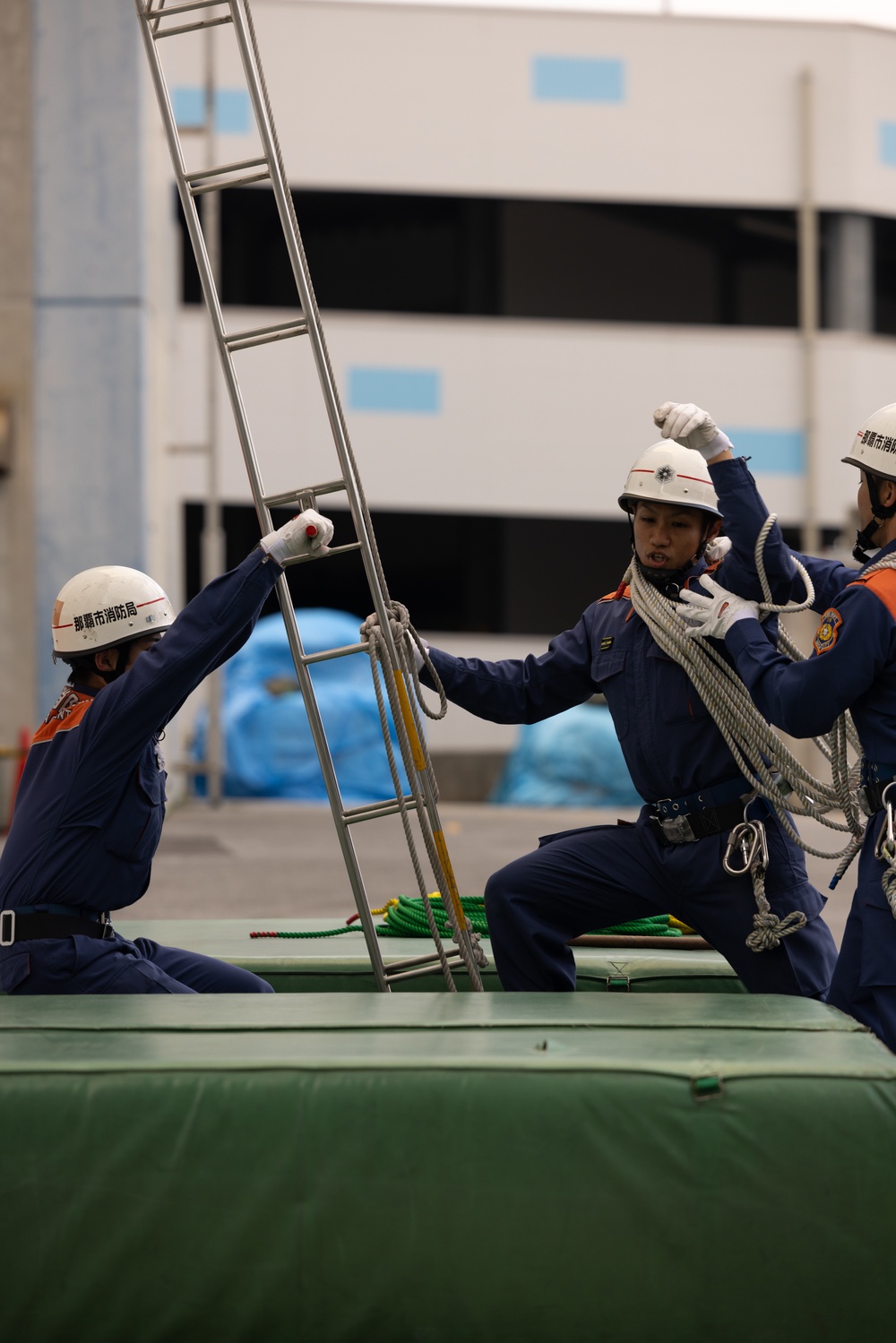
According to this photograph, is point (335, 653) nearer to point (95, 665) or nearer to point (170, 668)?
point (170, 668)

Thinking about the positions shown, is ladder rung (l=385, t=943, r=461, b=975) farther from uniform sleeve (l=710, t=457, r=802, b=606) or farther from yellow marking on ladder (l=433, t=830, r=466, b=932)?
uniform sleeve (l=710, t=457, r=802, b=606)

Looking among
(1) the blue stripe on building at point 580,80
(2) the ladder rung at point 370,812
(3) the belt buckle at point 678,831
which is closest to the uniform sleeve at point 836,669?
(3) the belt buckle at point 678,831

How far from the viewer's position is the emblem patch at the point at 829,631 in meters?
3.34

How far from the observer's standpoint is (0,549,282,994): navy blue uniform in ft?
11.3

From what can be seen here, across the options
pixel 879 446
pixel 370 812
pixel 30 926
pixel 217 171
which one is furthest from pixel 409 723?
pixel 217 171

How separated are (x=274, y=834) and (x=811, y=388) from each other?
30.4 ft

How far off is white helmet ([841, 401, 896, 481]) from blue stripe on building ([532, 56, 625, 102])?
15.5 m

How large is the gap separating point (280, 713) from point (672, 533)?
38.5 ft

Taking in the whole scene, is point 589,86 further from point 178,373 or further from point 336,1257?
point 336,1257

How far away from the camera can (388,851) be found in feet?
39.3

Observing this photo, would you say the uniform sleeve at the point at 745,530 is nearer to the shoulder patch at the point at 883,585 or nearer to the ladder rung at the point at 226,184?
the shoulder patch at the point at 883,585

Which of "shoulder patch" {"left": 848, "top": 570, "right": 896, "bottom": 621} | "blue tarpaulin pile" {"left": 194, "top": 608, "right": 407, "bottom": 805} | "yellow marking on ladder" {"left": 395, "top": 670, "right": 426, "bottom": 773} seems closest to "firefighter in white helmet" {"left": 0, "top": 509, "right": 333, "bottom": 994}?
"yellow marking on ladder" {"left": 395, "top": 670, "right": 426, "bottom": 773}

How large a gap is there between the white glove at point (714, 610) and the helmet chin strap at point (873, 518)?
0.32 metres

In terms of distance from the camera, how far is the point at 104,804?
353 cm
